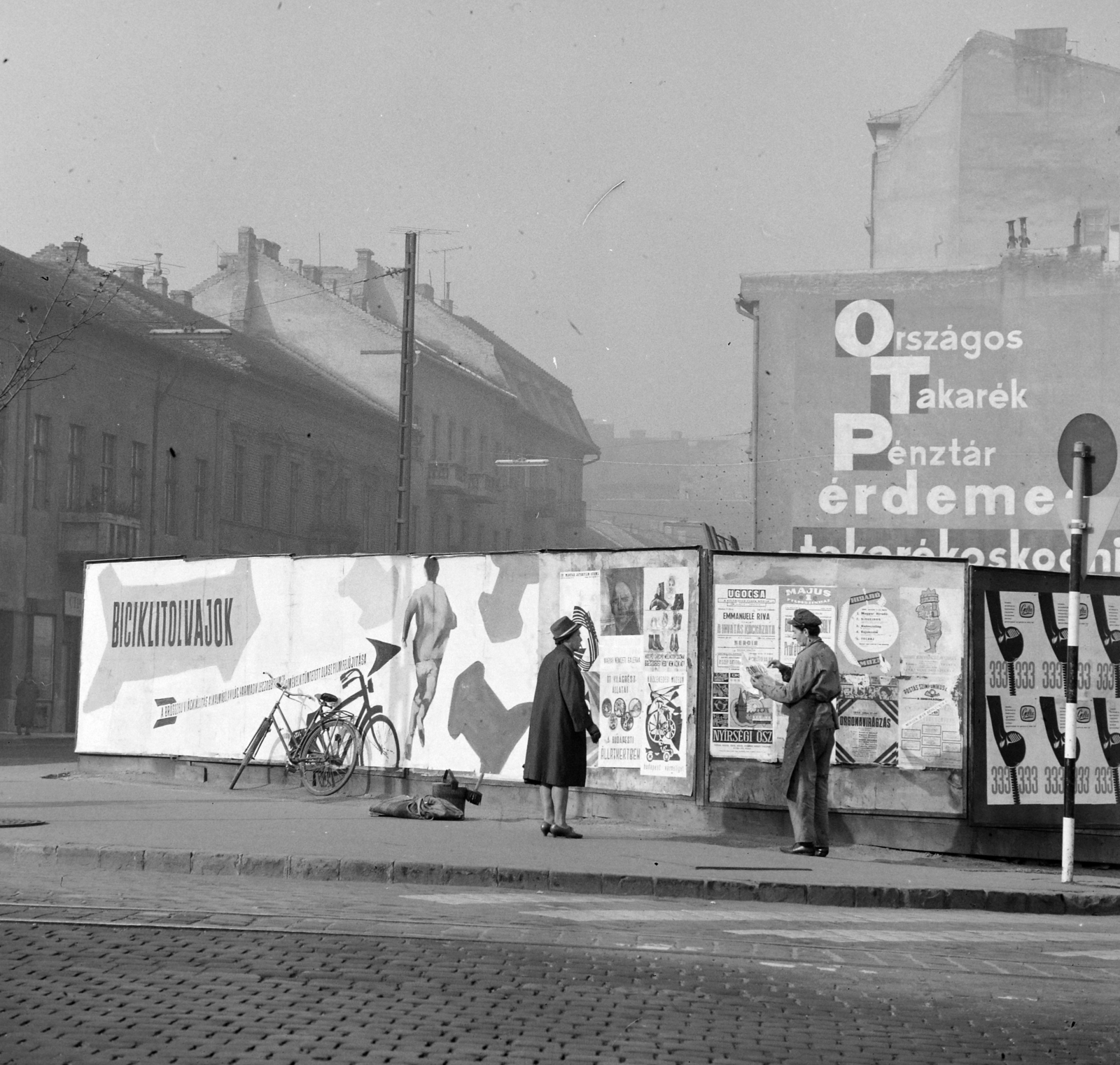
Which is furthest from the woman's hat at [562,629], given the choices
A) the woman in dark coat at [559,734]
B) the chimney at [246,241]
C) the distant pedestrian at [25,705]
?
the chimney at [246,241]

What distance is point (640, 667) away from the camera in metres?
15.4

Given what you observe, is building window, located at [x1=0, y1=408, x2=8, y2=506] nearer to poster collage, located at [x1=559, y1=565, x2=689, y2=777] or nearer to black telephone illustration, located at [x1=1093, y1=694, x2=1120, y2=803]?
poster collage, located at [x1=559, y1=565, x2=689, y2=777]

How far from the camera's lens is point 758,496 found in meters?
45.3

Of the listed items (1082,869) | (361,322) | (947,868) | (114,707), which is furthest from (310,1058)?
(361,322)

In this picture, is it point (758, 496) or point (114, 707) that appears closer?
point (114, 707)

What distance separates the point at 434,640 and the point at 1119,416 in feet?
101

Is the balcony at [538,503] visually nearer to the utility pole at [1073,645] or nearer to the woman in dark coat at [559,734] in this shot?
the woman in dark coat at [559,734]

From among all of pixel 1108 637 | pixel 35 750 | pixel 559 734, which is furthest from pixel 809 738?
pixel 35 750

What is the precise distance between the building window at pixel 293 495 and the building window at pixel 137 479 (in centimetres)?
943

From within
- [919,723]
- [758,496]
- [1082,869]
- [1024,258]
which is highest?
[1024,258]

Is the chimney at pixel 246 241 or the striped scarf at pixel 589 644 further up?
the chimney at pixel 246 241

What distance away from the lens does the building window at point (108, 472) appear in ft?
154

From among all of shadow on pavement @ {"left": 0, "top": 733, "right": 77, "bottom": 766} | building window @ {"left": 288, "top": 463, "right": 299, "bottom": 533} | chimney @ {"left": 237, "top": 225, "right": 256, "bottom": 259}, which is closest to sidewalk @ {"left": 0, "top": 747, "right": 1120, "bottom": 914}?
shadow on pavement @ {"left": 0, "top": 733, "right": 77, "bottom": 766}

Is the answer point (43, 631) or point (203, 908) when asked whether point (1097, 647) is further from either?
point (43, 631)
